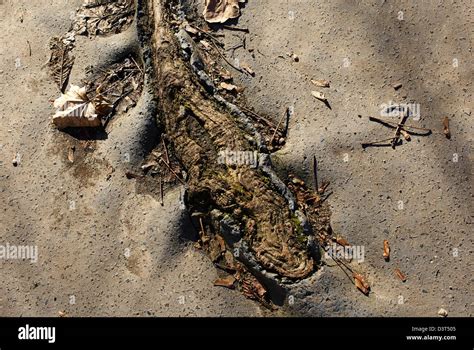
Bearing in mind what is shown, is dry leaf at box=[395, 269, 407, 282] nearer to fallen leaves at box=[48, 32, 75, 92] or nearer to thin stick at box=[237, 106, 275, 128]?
thin stick at box=[237, 106, 275, 128]

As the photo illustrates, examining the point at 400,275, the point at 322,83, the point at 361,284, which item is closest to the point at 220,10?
the point at 322,83

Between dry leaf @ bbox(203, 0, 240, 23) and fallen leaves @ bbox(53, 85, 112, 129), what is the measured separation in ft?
4.81

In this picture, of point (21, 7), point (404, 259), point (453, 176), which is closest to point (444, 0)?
point (453, 176)

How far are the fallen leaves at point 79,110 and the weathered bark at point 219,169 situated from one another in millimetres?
626

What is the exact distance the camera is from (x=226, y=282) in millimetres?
5691

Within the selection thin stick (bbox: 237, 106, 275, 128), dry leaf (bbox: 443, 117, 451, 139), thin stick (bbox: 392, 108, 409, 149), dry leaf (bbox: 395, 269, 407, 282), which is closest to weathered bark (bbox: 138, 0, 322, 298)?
thin stick (bbox: 237, 106, 275, 128)

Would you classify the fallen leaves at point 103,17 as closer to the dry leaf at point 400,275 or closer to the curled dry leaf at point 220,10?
the curled dry leaf at point 220,10

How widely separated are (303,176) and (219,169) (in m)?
0.89

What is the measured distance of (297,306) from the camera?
5.50m

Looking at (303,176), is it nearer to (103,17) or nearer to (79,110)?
(79,110)

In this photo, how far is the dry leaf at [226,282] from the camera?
5688 millimetres

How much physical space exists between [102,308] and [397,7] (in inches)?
174

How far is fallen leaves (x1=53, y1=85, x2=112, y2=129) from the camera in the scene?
604 cm

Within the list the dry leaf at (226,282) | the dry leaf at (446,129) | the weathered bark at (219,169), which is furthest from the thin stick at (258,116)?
the dry leaf at (446,129)
